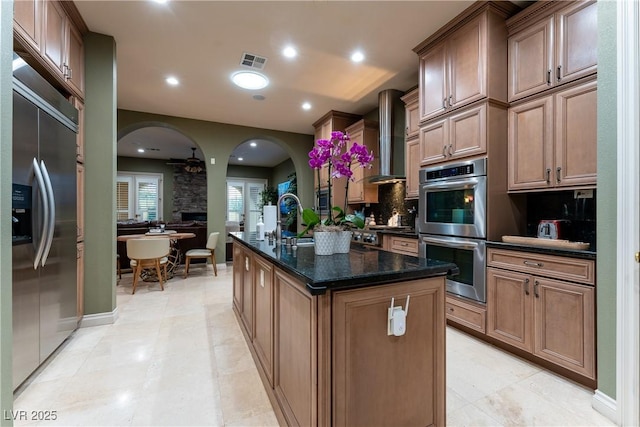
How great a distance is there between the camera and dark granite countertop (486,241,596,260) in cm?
175

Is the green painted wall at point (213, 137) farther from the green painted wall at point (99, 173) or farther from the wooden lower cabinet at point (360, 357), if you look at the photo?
the wooden lower cabinet at point (360, 357)

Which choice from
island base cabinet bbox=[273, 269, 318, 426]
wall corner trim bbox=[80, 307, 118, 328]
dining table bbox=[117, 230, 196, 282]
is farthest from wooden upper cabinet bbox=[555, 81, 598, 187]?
dining table bbox=[117, 230, 196, 282]

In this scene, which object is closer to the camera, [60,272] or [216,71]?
[60,272]

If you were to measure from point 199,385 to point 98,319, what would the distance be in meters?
1.73

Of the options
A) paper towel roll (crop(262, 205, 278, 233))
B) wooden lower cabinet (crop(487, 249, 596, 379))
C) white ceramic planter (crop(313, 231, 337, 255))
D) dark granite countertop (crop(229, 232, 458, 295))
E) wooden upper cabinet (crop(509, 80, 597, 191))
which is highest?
wooden upper cabinet (crop(509, 80, 597, 191))

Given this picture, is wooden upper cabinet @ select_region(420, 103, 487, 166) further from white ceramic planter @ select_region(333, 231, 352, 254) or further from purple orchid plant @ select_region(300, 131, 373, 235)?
white ceramic planter @ select_region(333, 231, 352, 254)

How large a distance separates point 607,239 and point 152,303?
4330 mm

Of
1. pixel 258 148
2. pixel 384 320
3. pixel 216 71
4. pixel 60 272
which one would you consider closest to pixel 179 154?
pixel 258 148

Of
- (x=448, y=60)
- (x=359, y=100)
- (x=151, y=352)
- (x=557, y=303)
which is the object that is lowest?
(x=151, y=352)

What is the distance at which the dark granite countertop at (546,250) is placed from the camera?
5.73ft

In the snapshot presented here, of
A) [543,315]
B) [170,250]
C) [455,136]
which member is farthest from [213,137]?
[543,315]

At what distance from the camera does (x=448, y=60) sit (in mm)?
2701

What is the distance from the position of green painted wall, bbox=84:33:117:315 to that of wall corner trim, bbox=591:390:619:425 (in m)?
3.96

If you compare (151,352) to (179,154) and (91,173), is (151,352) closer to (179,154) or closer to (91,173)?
(91,173)
